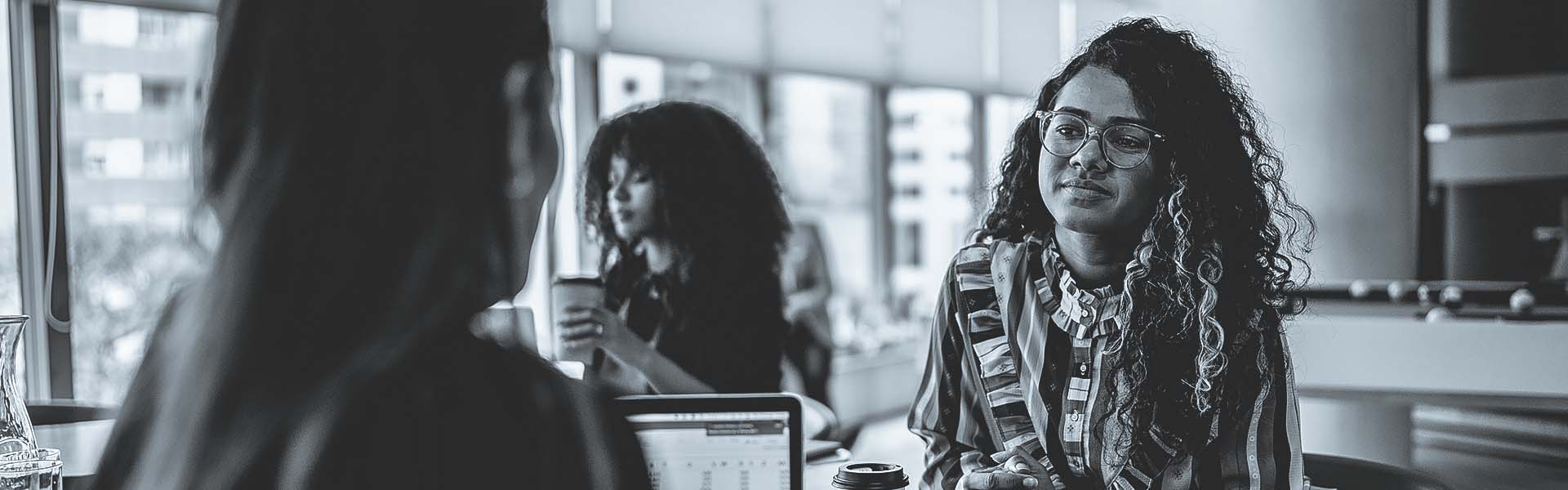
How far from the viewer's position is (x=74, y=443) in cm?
212

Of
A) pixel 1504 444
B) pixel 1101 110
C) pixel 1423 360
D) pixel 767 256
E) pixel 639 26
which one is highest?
pixel 639 26

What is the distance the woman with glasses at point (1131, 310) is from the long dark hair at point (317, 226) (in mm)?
1030

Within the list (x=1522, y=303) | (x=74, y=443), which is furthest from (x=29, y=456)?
(x=1522, y=303)

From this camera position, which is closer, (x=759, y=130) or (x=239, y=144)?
(x=239, y=144)

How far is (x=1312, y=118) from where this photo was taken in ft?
14.8

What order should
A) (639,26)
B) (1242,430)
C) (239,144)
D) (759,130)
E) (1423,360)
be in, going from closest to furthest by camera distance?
(239,144) < (1242,430) < (1423,360) < (639,26) < (759,130)

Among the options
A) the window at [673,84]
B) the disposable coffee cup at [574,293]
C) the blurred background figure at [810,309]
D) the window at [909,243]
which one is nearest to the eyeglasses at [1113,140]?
the disposable coffee cup at [574,293]

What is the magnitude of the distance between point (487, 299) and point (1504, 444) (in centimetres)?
332

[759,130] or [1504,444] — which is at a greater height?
[759,130]

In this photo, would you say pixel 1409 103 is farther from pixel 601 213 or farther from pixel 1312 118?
pixel 601 213

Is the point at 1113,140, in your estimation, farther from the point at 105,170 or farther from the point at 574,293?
the point at 105,170

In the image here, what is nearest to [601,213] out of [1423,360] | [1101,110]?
[1101,110]

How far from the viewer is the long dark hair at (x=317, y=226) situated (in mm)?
534

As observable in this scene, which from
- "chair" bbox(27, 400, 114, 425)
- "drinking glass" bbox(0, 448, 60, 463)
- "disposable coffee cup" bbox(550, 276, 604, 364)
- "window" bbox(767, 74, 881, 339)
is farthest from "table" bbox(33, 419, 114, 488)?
"window" bbox(767, 74, 881, 339)
